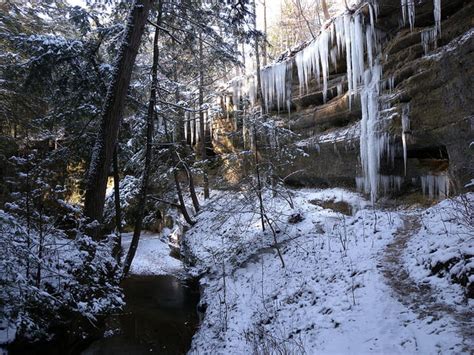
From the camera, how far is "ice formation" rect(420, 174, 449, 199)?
845cm

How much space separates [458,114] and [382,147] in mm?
2187

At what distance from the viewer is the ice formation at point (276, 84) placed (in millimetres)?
14805

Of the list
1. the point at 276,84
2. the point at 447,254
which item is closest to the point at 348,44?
the point at 276,84

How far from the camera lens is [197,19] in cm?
860

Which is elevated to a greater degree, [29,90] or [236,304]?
[29,90]

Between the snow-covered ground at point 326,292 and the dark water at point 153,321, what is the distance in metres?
0.63

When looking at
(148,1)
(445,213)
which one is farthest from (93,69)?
(445,213)

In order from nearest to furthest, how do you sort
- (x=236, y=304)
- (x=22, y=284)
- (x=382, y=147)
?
1. (x=22, y=284)
2. (x=236, y=304)
3. (x=382, y=147)

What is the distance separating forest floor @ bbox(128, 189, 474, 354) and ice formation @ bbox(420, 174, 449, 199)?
3.12 feet

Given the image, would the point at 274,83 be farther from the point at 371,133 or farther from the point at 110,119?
the point at 110,119

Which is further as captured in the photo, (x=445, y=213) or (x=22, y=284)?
(x=445, y=213)

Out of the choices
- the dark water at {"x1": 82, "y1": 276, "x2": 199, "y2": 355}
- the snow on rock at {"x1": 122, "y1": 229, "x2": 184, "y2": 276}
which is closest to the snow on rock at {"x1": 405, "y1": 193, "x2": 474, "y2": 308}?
the dark water at {"x1": 82, "y1": 276, "x2": 199, "y2": 355}

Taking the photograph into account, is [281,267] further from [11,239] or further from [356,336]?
[11,239]

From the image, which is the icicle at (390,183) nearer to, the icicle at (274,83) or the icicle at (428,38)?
the icicle at (428,38)
